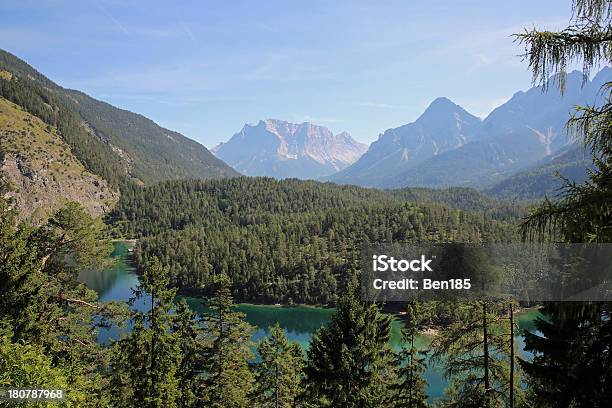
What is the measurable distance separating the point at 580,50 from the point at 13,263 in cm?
2083

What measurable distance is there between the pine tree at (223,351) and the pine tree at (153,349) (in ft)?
8.16

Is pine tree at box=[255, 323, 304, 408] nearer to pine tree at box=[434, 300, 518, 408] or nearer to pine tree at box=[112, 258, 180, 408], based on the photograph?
pine tree at box=[112, 258, 180, 408]

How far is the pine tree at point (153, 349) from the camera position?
835 inches

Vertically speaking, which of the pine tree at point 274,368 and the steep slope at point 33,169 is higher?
the steep slope at point 33,169

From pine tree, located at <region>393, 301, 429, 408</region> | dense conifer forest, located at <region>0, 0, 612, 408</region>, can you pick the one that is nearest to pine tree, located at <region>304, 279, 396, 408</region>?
dense conifer forest, located at <region>0, 0, 612, 408</region>

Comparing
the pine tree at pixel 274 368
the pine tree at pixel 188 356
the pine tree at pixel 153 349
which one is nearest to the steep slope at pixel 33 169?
the pine tree at pixel 188 356

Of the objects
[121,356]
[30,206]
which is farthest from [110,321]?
[30,206]

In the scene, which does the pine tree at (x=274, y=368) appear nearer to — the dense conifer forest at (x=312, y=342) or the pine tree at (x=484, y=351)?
the dense conifer forest at (x=312, y=342)

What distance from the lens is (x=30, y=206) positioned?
16738cm

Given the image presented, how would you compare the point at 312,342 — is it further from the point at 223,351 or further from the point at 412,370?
the point at 412,370

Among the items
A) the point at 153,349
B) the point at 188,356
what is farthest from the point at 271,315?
the point at 153,349

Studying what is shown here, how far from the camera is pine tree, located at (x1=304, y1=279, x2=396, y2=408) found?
21.1 metres

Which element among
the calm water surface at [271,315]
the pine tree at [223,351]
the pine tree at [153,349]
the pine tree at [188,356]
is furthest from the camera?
the calm water surface at [271,315]

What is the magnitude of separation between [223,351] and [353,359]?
24.9ft
